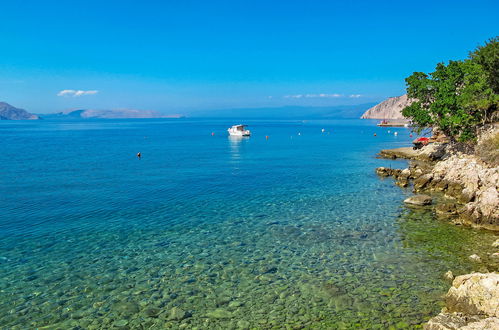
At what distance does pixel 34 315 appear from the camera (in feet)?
51.4

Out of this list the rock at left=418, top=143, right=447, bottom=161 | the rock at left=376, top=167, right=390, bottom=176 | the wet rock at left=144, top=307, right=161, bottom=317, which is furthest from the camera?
the rock at left=418, top=143, right=447, bottom=161

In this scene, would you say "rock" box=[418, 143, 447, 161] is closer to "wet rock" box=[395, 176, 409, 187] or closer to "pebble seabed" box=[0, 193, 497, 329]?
"wet rock" box=[395, 176, 409, 187]

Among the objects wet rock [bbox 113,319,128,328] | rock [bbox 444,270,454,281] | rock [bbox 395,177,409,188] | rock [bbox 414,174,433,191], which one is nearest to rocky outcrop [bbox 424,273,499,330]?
rock [bbox 444,270,454,281]

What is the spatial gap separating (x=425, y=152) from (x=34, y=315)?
2455 inches

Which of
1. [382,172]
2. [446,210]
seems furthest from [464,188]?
[382,172]

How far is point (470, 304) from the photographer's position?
587 inches

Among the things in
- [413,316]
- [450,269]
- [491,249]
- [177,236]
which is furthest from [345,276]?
[177,236]

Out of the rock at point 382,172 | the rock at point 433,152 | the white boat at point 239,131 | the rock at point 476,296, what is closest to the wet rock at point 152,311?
the rock at point 476,296

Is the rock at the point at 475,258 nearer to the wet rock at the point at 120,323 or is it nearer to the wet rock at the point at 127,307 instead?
the wet rock at the point at 127,307

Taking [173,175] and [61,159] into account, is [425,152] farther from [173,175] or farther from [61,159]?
[61,159]

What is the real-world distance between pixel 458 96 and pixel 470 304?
4403 cm

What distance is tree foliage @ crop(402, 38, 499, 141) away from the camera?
49406 mm

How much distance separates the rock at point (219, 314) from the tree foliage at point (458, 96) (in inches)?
1825

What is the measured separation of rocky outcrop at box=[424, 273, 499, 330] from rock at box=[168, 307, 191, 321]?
9840 mm
